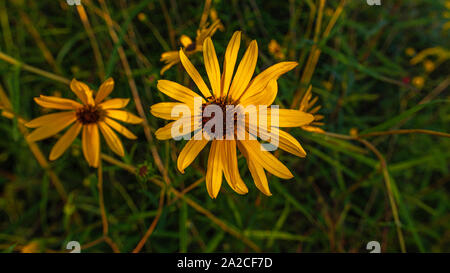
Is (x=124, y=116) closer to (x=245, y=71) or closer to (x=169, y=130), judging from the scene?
(x=169, y=130)

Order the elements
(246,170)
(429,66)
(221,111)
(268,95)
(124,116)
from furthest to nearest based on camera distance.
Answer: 1. (429,66)
2. (246,170)
3. (124,116)
4. (221,111)
5. (268,95)

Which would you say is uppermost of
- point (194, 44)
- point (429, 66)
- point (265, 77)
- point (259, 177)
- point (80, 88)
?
point (429, 66)

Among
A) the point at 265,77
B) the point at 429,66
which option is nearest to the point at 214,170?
the point at 265,77

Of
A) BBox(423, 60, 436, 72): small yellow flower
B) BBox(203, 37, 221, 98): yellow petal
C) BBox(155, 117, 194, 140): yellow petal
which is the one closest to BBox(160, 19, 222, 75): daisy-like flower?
BBox(203, 37, 221, 98): yellow petal

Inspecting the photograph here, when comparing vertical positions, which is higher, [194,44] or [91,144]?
[194,44]

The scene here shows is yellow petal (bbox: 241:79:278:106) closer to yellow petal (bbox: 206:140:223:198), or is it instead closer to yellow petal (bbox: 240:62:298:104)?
yellow petal (bbox: 240:62:298:104)
